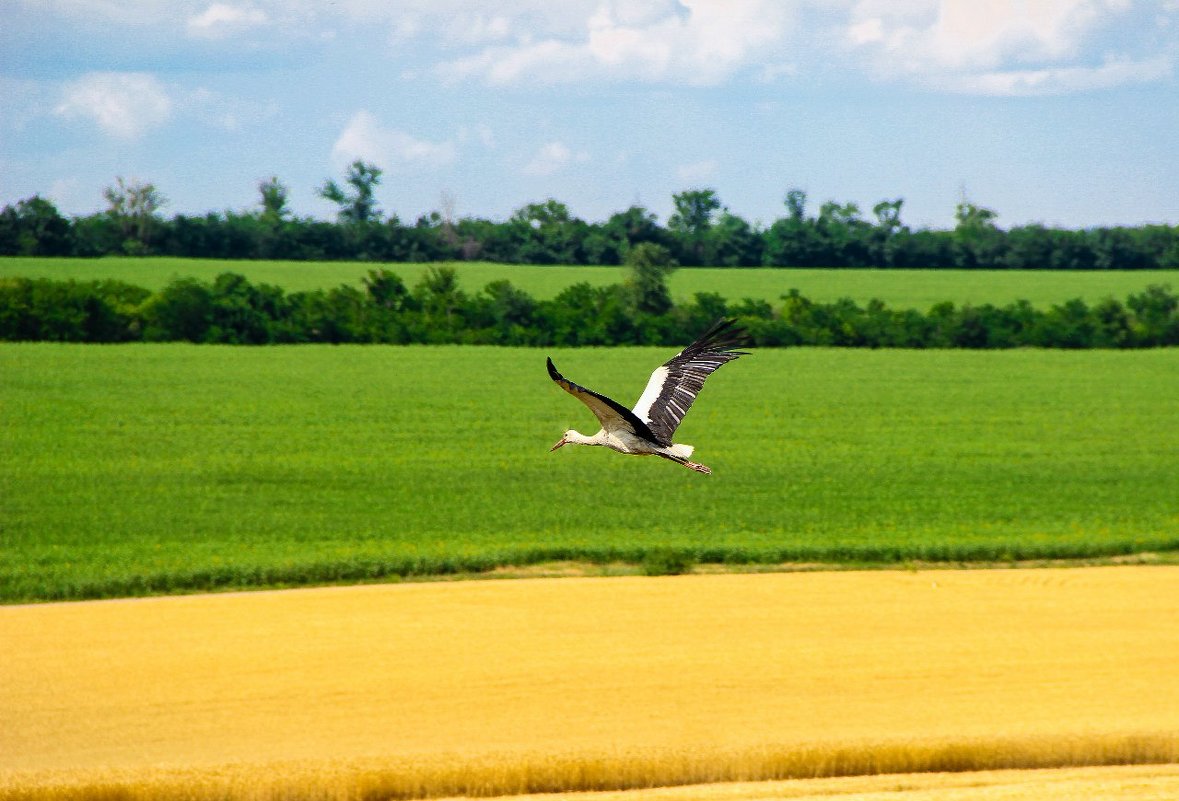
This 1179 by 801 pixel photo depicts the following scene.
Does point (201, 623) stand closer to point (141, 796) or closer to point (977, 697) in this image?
point (141, 796)

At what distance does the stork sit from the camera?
8039 millimetres

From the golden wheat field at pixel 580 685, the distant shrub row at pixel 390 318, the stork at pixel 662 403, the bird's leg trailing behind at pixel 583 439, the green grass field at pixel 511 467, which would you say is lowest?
the golden wheat field at pixel 580 685

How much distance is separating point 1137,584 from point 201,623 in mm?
18974

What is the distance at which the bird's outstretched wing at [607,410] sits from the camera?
755cm

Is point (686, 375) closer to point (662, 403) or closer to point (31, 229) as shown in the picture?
point (662, 403)

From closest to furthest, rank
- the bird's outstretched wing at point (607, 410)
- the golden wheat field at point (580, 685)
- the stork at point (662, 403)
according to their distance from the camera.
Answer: the bird's outstretched wing at point (607, 410), the stork at point (662, 403), the golden wheat field at point (580, 685)

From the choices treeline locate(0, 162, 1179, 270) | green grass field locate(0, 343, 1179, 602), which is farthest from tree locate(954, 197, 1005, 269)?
green grass field locate(0, 343, 1179, 602)

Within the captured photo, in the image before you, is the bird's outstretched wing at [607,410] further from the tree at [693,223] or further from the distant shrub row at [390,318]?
the tree at [693,223]

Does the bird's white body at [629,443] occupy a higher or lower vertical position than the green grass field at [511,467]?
higher

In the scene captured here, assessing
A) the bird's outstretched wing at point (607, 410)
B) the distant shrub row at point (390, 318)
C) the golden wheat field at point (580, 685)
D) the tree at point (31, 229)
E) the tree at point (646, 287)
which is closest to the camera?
the bird's outstretched wing at point (607, 410)

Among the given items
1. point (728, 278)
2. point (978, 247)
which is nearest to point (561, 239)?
point (728, 278)

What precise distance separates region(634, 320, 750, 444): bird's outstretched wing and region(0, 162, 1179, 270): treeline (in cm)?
7489

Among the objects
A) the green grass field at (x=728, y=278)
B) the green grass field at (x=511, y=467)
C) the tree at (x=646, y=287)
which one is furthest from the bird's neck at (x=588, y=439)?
the green grass field at (x=728, y=278)

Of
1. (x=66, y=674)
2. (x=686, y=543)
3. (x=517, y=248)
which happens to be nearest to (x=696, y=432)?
(x=686, y=543)
